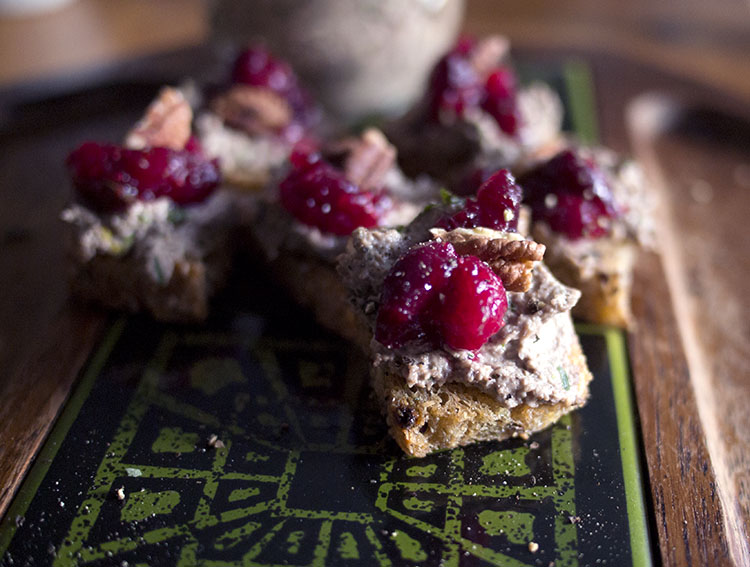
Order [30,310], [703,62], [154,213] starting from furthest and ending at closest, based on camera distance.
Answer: [703,62]
[30,310]
[154,213]

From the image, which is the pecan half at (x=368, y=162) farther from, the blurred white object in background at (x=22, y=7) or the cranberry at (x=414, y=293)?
the blurred white object in background at (x=22, y=7)

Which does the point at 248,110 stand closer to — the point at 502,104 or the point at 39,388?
the point at 502,104

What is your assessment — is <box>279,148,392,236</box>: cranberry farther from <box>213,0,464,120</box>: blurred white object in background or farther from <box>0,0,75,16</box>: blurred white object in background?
<box>0,0,75,16</box>: blurred white object in background

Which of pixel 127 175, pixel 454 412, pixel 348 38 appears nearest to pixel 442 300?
pixel 454 412

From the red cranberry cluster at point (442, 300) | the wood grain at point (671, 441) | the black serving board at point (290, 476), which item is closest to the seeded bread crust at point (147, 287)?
the black serving board at point (290, 476)

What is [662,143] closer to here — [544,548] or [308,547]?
[544,548]

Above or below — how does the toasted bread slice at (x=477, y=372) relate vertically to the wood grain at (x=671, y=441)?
above

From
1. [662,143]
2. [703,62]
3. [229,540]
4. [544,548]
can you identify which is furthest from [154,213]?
[703,62]
